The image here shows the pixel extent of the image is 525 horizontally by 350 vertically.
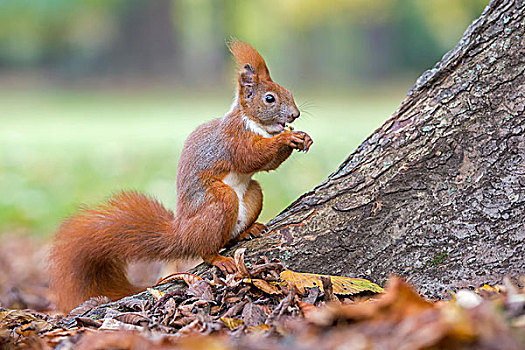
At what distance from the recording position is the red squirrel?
77.9 inches

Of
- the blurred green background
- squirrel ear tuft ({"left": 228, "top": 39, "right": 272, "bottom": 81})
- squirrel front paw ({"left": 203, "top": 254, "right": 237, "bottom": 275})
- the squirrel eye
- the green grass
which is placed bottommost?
squirrel front paw ({"left": 203, "top": 254, "right": 237, "bottom": 275})

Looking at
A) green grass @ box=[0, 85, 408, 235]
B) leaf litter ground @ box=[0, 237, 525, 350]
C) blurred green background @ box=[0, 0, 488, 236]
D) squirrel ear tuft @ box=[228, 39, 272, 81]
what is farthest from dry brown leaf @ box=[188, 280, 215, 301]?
blurred green background @ box=[0, 0, 488, 236]

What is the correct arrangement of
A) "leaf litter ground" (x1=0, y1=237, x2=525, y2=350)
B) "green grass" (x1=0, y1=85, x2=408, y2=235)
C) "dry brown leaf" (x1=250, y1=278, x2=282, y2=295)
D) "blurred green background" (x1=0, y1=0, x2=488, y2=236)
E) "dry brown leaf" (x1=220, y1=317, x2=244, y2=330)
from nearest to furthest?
"leaf litter ground" (x1=0, y1=237, x2=525, y2=350) < "dry brown leaf" (x1=220, y1=317, x2=244, y2=330) < "dry brown leaf" (x1=250, y1=278, x2=282, y2=295) < "green grass" (x1=0, y1=85, x2=408, y2=235) < "blurred green background" (x1=0, y1=0, x2=488, y2=236)

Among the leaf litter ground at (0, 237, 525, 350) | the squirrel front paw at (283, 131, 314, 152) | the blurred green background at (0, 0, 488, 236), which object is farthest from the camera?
the blurred green background at (0, 0, 488, 236)

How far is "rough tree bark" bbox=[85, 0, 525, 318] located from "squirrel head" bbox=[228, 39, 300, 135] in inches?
17.9

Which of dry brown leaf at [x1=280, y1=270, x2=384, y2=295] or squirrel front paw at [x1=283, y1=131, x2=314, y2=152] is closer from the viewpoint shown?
dry brown leaf at [x1=280, y1=270, x2=384, y2=295]

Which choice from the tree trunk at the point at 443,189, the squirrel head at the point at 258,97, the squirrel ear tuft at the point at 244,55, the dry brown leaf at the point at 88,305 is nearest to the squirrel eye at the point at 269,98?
the squirrel head at the point at 258,97

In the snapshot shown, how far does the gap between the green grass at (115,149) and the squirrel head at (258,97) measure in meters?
0.16

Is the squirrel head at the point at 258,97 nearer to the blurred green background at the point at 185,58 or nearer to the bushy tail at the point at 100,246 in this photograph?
the bushy tail at the point at 100,246

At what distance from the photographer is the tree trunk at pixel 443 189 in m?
1.75

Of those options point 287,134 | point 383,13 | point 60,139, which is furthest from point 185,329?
point 383,13

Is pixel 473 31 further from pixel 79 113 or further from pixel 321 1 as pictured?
pixel 321 1

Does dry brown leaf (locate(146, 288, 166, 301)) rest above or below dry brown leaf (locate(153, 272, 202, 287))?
below

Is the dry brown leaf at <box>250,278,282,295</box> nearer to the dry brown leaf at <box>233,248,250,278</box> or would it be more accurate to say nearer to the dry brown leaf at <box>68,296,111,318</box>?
the dry brown leaf at <box>233,248,250,278</box>
